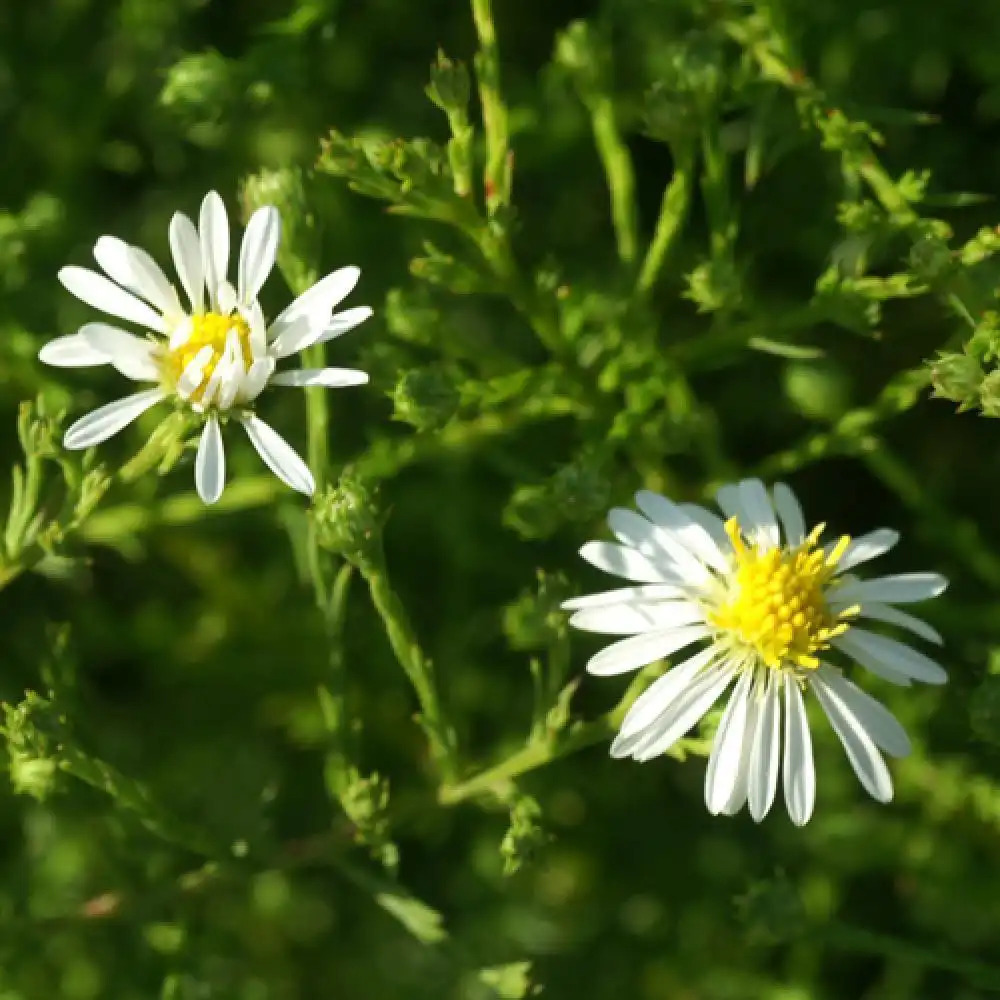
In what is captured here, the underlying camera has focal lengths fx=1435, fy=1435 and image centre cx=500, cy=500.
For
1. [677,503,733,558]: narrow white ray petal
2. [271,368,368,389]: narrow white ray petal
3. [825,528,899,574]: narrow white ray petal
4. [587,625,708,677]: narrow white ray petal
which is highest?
[271,368,368,389]: narrow white ray petal

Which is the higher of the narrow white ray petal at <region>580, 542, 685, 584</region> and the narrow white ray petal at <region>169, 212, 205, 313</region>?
the narrow white ray petal at <region>169, 212, 205, 313</region>

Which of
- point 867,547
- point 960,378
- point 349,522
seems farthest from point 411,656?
point 960,378

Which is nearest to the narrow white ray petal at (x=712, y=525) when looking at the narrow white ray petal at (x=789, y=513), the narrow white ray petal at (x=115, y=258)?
the narrow white ray petal at (x=789, y=513)

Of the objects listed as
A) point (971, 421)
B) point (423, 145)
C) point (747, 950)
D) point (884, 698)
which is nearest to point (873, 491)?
point (971, 421)

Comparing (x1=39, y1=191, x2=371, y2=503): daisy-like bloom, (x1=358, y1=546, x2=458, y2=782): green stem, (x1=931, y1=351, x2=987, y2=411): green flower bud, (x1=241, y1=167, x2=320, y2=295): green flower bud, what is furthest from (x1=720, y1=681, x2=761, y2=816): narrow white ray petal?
(x1=241, y1=167, x2=320, y2=295): green flower bud

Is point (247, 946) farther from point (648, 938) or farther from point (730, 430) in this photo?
point (730, 430)

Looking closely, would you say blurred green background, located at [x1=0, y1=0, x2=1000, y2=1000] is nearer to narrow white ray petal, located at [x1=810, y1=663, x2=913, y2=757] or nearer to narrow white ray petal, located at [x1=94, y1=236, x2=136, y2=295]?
narrow white ray petal, located at [x1=810, y1=663, x2=913, y2=757]

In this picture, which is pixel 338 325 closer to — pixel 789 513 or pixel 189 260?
pixel 189 260
